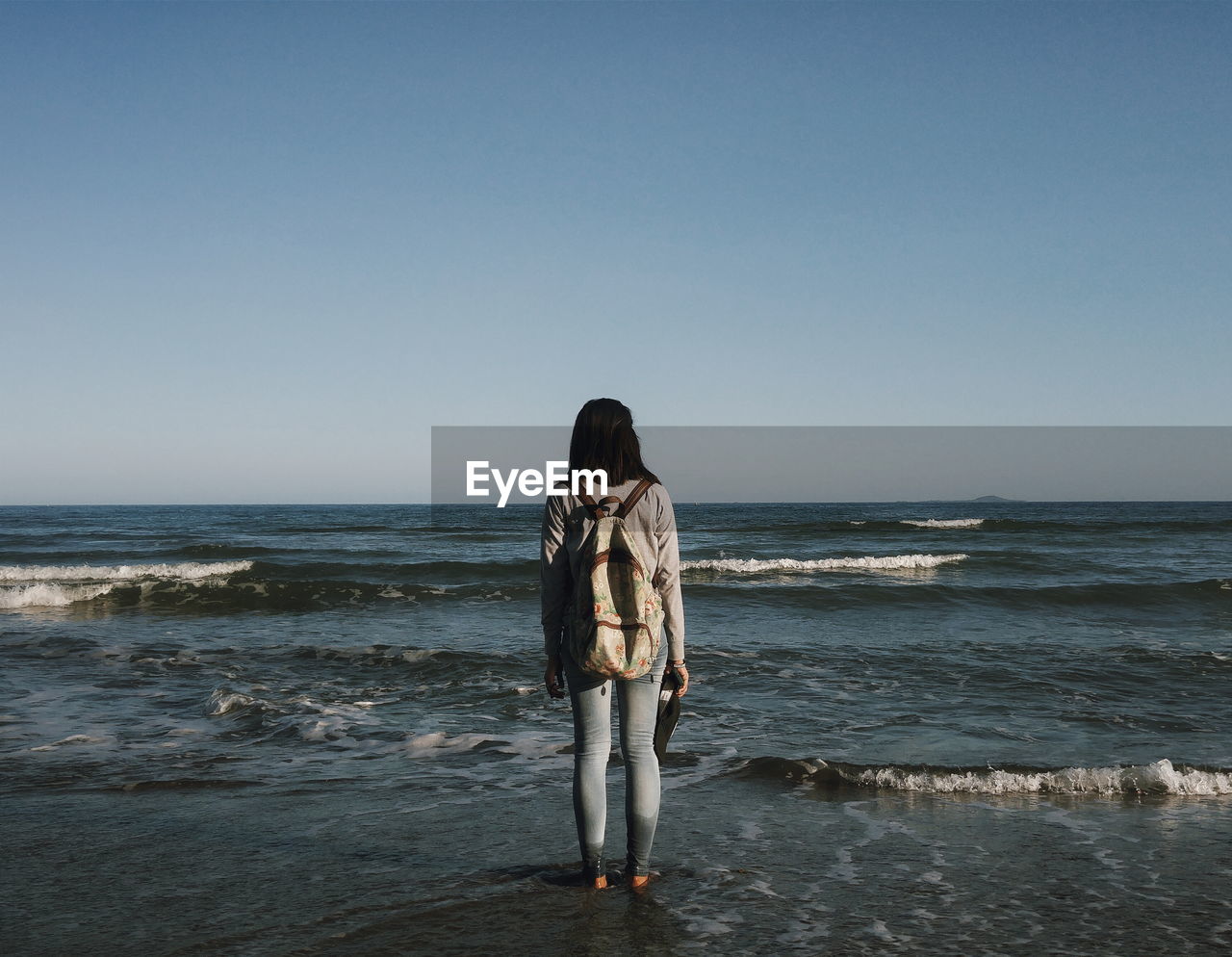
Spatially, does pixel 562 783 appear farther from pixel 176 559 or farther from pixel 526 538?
pixel 526 538

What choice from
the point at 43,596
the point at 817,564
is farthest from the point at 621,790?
the point at 817,564

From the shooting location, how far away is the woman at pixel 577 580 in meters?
3.49

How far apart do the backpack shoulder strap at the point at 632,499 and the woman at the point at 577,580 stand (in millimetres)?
14

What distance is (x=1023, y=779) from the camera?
537cm

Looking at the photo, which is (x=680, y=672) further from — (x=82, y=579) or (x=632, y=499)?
(x=82, y=579)

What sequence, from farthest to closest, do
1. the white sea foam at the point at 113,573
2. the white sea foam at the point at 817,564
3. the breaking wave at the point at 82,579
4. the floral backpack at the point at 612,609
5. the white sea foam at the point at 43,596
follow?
the white sea foam at the point at 817,564 < the white sea foam at the point at 113,573 < the breaking wave at the point at 82,579 < the white sea foam at the point at 43,596 < the floral backpack at the point at 612,609

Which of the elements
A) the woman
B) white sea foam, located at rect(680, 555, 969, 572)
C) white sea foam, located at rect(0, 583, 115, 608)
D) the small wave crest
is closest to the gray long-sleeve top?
the woman

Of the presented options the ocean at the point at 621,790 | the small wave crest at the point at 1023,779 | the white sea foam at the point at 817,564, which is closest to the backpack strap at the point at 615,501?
the ocean at the point at 621,790

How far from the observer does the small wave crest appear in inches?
207

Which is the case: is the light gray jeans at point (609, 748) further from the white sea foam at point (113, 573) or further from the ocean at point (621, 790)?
the white sea foam at point (113, 573)

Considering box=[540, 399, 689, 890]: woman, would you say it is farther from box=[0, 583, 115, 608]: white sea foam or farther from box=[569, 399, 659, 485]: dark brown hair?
box=[0, 583, 115, 608]: white sea foam

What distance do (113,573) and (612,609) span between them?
20.7 metres

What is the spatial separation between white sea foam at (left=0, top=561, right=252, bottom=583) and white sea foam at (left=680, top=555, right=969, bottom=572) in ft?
35.6

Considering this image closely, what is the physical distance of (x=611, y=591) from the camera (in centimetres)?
337
